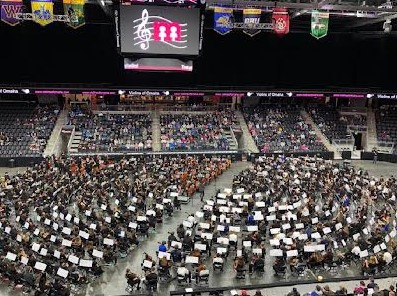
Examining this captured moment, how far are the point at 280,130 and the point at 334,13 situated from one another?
1376 cm

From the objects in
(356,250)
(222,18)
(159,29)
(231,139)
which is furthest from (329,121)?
(356,250)

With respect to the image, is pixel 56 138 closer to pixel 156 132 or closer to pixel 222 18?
pixel 156 132

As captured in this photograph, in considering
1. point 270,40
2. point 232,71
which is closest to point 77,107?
point 232,71

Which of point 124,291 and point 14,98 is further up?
point 14,98

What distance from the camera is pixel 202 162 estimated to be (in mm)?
34125

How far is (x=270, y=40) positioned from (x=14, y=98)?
25520 millimetres

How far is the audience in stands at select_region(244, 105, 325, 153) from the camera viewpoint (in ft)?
133

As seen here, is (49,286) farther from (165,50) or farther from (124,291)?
(165,50)

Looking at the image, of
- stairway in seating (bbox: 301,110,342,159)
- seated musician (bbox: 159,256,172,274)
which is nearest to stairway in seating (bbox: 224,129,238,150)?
stairway in seating (bbox: 301,110,342,159)

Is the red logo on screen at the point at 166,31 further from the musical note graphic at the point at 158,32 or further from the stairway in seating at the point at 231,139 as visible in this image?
the stairway in seating at the point at 231,139

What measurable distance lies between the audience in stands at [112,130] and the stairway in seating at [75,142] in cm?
32

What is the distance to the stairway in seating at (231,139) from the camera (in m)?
40.3

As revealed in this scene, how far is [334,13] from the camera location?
31203 millimetres

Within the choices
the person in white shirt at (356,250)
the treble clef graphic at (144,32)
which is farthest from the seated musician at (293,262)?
the treble clef graphic at (144,32)
